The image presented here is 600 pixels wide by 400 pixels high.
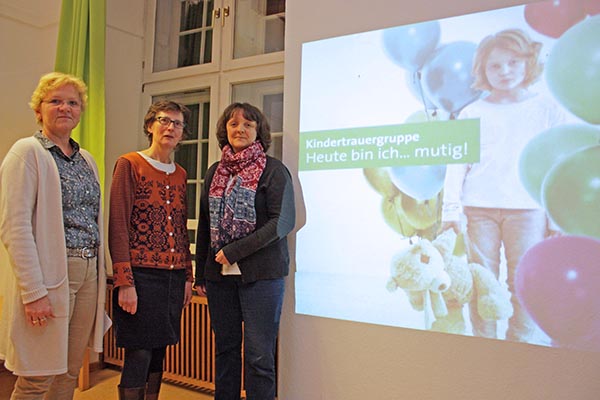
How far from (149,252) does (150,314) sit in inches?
9.6

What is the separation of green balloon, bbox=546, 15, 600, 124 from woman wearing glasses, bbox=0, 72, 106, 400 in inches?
71.9

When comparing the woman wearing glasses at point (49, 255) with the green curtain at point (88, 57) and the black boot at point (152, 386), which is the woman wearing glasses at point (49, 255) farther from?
the green curtain at point (88, 57)

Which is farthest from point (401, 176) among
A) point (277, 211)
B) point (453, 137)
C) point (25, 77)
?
point (25, 77)

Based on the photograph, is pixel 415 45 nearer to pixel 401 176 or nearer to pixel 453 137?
pixel 453 137

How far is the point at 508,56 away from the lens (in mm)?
1905

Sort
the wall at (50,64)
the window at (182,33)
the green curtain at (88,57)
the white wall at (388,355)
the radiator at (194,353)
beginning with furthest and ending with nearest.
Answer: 1. the window at (182,33)
2. the wall at (50,64)
3. the green curtain at (88,57)
4. the radiator at (194,353)
5. the white wall at (388,355)

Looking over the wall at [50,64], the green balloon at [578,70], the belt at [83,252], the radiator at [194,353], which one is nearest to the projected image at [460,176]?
the green balloon at [578,70]

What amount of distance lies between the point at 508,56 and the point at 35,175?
1.83 m

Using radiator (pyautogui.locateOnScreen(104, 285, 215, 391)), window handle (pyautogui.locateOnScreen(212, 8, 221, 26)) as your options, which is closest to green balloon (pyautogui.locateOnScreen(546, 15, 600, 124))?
radiator (pyautogui.locateOnScreen(104, 285, 215, 391))

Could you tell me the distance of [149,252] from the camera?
1894mm

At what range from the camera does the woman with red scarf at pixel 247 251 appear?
1.97m

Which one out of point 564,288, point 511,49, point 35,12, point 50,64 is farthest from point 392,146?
point 35,12

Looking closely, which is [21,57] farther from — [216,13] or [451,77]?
[451,77]

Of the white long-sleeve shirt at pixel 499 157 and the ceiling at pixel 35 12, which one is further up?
the ceiling at pixel 35 12
